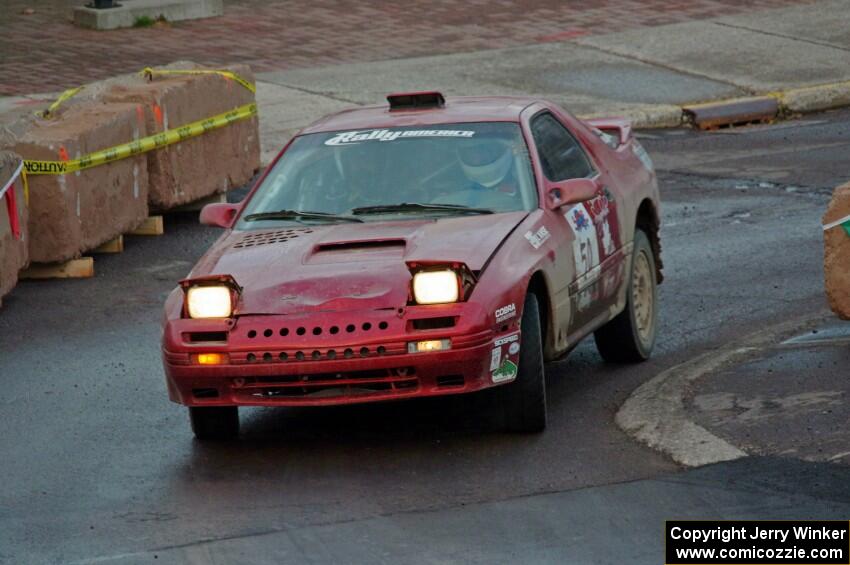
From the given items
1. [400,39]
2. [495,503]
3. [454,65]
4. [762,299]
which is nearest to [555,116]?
[762,299]

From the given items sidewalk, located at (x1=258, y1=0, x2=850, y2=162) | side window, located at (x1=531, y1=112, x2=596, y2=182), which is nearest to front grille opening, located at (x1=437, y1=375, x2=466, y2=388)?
side window, located at (x1=531, y1=112, x2=596, y2=182)

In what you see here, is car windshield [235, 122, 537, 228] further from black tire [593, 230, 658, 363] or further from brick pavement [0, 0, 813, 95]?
brick pavement [0, 0, 813, 95]

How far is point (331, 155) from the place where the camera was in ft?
29.1

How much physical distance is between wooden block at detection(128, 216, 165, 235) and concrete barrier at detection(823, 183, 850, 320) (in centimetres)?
652

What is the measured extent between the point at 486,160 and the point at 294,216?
998 millimetres

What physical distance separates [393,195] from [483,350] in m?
1.41

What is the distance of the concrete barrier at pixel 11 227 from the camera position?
38.0ft

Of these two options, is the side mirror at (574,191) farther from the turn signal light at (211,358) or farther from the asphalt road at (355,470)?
the turn signal light at (211,358)

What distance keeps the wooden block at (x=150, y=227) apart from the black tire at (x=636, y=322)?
5283 mm

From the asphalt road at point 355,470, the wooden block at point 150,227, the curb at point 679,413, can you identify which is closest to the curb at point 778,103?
the wooden block at point 150,227

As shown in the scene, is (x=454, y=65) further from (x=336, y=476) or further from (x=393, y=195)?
(x=336, y=476)

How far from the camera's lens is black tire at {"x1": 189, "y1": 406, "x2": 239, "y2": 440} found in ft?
26.4

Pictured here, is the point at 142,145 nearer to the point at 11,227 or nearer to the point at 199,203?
the point at 199,203

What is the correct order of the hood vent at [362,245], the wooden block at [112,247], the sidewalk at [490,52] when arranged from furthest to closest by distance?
the sidewalk at [490,52] → the wooden block at [112,247] → the hood vent at [362,245]
